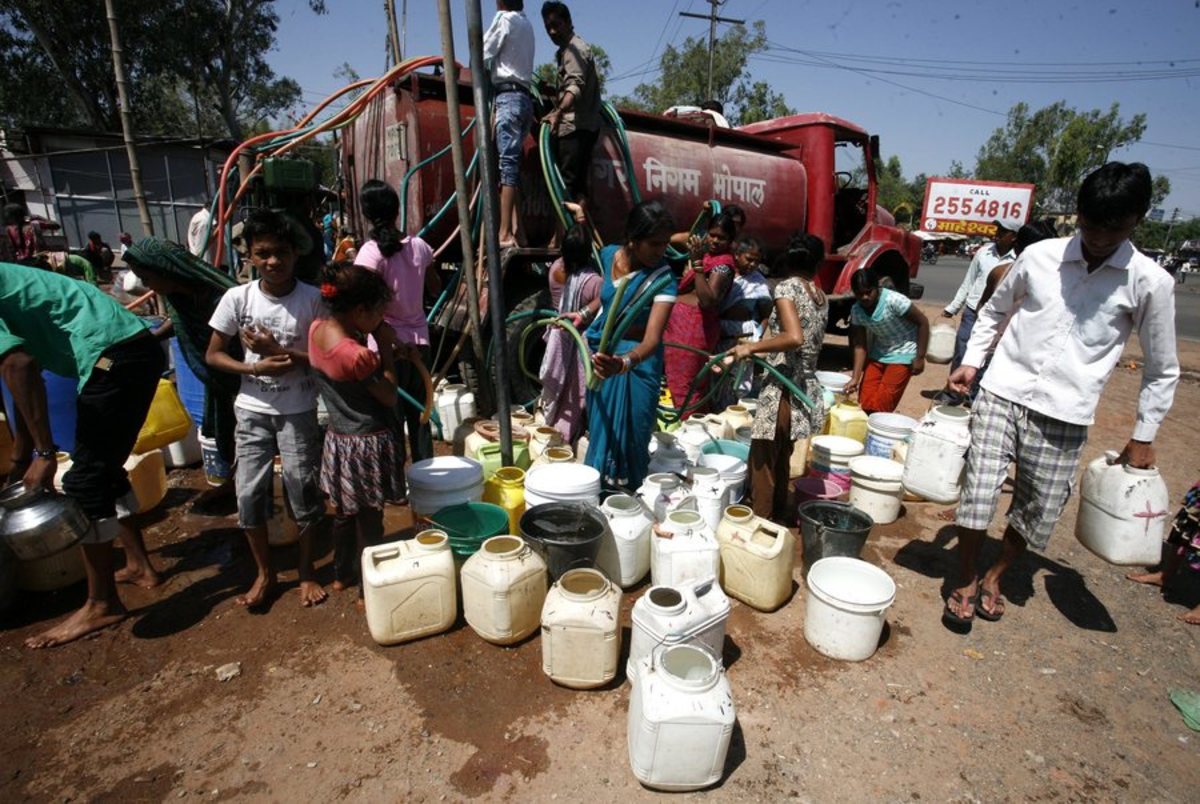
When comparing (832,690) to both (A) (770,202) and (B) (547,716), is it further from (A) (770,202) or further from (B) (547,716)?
(A) (770,202)

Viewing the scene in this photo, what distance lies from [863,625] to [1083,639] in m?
1.16

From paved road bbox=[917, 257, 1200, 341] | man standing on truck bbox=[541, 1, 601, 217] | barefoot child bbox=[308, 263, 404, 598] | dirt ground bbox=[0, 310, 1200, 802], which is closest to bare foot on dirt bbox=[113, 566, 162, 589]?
dirt ground bbox=[0, 310, 1200, 802]

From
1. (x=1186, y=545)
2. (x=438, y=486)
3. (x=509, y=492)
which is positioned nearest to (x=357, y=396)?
(x=438, y=486)

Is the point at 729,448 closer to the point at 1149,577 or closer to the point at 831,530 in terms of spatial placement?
the point at 831,530

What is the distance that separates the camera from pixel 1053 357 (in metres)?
2.50

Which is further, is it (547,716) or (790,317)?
(790,317)

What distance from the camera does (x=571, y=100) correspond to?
4562 mm

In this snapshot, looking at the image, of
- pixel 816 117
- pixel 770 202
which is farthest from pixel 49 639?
pixel 816 117

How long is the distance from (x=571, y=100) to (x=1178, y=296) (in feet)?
86.3

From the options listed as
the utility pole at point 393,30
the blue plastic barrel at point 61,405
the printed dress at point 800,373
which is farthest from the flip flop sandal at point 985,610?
the utility pole at point 393,30

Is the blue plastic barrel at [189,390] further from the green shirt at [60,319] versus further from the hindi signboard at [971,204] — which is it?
the hindi signboard at [971,204]

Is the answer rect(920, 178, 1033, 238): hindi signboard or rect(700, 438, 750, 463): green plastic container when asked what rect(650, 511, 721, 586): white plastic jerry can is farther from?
rect(920, 178, 1033, 238): hindi signboard

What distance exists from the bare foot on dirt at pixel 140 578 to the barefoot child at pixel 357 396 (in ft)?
3.43

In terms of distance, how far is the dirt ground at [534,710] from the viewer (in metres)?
1.95
